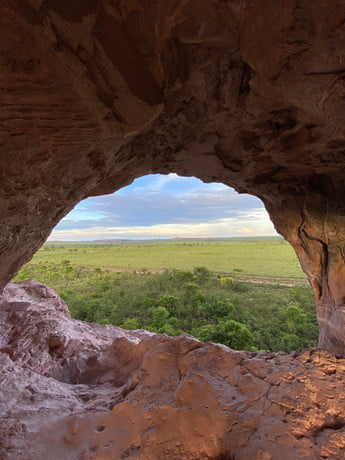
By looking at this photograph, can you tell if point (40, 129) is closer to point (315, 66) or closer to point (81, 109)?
point (81, 109)

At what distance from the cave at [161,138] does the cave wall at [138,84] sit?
0.01 metres

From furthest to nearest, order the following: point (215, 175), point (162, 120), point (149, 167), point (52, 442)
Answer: point (215, 175), point (149, 167), point (162, 120), point (52, 442)

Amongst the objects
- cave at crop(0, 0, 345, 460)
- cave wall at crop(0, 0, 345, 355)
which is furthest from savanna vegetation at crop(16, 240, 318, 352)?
cave wall at crop(0, 0, 345, 355)

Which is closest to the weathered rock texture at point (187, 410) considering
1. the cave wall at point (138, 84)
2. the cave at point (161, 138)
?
the cave at point (161, 138)

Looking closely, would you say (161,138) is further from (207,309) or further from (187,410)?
(207,309)

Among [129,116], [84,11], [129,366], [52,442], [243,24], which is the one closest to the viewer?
[84,11]

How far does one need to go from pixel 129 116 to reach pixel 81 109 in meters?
0.46

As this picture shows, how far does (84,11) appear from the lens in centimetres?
156

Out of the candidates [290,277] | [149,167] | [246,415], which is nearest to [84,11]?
A: [149,167]

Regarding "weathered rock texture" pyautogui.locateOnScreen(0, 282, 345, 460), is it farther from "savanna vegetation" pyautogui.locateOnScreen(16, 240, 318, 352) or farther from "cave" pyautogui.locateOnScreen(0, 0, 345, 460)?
"savanna vegetation" pyautogui.locateOnScreen(16, 240, 318, 352)

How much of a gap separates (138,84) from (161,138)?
191cm

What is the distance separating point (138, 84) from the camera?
1979mm

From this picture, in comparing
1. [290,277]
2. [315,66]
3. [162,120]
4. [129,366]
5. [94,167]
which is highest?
[162,120]

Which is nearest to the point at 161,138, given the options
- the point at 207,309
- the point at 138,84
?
the point at 138,84
